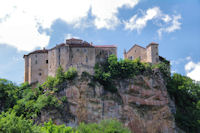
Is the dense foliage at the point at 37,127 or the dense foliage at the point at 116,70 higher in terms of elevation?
the dense foliage at the point at 116,70

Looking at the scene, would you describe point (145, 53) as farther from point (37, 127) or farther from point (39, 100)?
point (37, 127)

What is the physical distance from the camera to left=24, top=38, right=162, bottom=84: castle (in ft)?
169

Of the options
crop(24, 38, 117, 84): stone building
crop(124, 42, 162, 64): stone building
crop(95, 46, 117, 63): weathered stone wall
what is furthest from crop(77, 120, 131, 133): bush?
crop(124, 42, 162, 64): stone building

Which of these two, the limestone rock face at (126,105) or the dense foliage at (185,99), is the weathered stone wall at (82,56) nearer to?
the limestone rock face at (126,105)

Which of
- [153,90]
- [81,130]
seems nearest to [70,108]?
[81,130]

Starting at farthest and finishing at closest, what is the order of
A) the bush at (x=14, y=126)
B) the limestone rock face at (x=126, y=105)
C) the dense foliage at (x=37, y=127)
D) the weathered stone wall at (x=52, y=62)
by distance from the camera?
the weathered stone wall at (x=52, y=62), the limestone rock face at (x=126, y=105), the dense foliage at (x=37, y=127), the bush at (x=14, y=126)

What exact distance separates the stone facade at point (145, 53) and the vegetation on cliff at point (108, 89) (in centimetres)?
172

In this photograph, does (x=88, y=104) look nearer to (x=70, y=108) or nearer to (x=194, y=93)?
(x=70, y=108)

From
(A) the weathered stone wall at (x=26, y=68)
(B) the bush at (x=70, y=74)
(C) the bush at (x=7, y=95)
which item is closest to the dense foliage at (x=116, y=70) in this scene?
(B) the bush at (x=70, y=74)

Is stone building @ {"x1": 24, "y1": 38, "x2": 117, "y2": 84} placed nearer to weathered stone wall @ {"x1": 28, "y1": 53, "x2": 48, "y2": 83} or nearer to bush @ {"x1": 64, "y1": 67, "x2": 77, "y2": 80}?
weathered stone wall @ {"x1": 28, "y1": 53, "x2": 48, "y2": 83}

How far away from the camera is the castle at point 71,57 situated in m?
51.4

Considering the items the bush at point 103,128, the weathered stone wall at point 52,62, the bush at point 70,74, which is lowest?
the bush at point 103,128

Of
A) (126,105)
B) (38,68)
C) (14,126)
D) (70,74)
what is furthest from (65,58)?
(14,126)

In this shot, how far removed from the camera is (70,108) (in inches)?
1786
